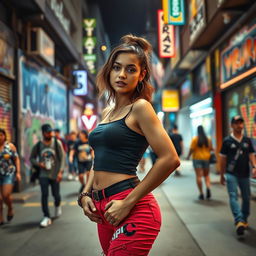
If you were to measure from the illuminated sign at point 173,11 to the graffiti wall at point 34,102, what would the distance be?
18.3ft

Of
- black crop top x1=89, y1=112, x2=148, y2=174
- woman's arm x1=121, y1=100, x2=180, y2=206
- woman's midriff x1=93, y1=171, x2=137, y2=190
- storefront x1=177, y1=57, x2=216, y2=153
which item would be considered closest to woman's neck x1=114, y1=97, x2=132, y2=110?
black crop top x1=89, y1=112, x2=148, y2=174

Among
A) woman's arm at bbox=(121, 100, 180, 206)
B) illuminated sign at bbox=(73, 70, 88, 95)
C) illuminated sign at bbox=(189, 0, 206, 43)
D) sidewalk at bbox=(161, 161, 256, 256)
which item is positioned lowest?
sidewalk at bbox=(161, 161, 256, 256)

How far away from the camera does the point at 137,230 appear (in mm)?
1529

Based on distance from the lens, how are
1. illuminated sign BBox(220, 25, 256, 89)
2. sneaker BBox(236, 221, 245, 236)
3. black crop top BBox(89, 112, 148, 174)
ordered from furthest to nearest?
illuminated sign BBox(220, 25, 256, 89)
sneaker BBox(236, 221, 245, 236)
black crop top BBox(89, 112, 148, 174)

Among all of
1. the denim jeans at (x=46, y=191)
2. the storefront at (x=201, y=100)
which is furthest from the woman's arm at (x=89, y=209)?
the storefront at (x=201, y=100)

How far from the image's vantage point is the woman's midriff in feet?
5.42

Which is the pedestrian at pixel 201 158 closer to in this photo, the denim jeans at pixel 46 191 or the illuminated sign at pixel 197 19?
the denim jeans at pixel 46 191

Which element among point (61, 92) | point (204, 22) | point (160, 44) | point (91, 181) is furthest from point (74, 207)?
point (160, 44)

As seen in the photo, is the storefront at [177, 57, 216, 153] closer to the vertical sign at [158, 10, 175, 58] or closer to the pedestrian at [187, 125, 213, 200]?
the vertical sign at [158, 10, 175, 58]

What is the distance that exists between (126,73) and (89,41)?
19964 mm

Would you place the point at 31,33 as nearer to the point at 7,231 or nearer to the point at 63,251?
the point at 7,231

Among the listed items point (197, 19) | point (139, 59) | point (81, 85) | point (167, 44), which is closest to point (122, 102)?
point (139, 59)

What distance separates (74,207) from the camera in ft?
22.2

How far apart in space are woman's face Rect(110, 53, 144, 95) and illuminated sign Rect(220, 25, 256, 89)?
7.45 meters
